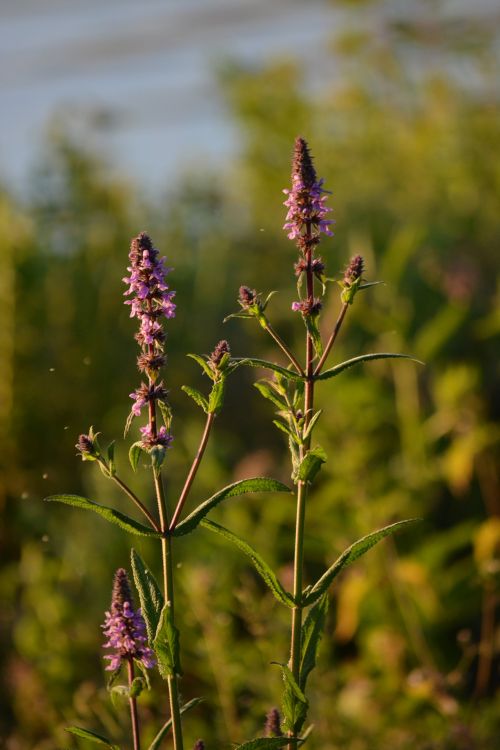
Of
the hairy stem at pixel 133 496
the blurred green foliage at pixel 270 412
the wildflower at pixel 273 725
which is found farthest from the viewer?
the blurred green foliage at pixel 270 412

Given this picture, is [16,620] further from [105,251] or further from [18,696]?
[105,251]

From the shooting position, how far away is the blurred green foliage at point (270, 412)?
233cm

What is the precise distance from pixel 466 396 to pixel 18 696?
1544 millimetres

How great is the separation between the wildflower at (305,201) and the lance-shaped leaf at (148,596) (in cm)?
35

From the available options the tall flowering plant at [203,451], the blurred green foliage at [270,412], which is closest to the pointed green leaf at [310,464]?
the tall flowering plant at [203,451]

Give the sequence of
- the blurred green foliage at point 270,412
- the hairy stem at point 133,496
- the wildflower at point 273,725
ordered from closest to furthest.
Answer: the hairy stem at point 133,496 → the wildflower at point 273,725 → the blurred green foliage at point 270,412

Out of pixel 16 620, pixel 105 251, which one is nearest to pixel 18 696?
pixel 16 620

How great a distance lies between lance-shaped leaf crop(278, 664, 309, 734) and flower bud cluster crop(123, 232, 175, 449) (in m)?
0.25

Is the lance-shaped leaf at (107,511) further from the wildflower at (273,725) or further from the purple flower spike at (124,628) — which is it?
the wildflower at (273,725)

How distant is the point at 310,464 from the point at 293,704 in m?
0.23

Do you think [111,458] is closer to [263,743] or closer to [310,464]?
[310,464]

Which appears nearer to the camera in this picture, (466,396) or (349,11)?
(466,396)

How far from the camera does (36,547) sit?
3301mm

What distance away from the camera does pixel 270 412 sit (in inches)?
157
